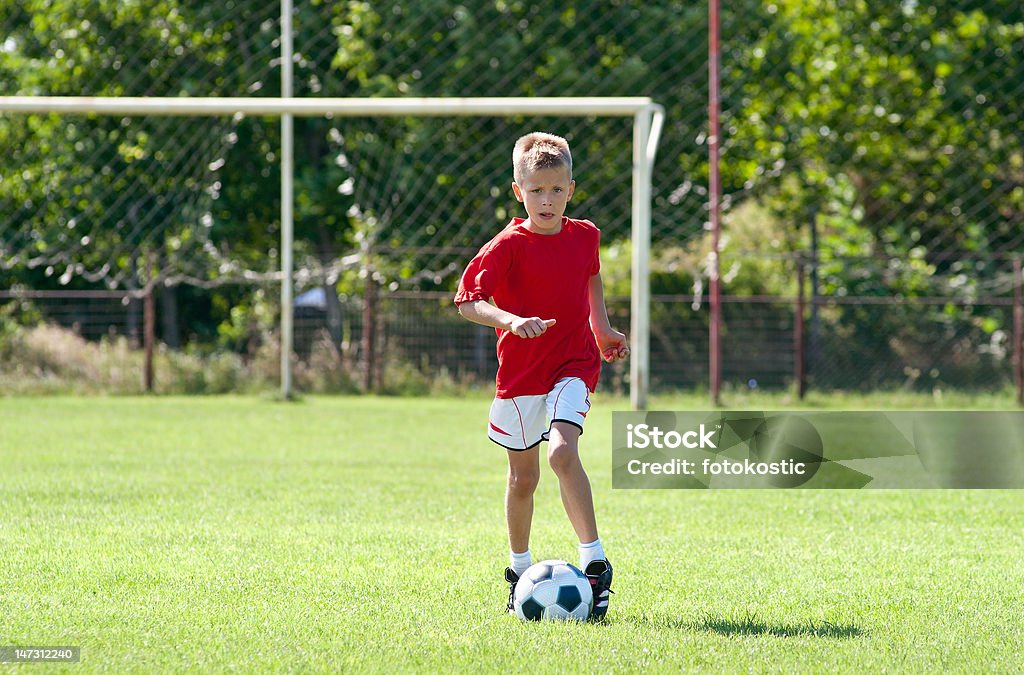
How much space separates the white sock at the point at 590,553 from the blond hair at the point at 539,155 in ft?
4.15

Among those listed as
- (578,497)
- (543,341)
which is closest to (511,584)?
(578,497)

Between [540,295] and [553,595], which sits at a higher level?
[540,295]

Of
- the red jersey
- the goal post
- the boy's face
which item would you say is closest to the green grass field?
the red jersey

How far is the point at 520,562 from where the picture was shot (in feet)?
14.9

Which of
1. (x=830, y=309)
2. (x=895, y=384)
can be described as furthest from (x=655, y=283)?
(x=895, y=384)

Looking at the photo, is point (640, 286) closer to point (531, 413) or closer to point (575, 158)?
point (575, 158)

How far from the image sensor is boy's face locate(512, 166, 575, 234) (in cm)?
430

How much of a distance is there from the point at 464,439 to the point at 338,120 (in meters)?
10.8

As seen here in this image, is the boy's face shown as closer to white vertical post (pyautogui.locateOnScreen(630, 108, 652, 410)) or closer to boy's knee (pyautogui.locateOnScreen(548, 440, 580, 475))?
boy's knee (pyautogui.locateOnScreen(548, 440, 580, 475))

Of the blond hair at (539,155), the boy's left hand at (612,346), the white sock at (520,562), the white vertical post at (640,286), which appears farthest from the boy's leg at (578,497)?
the white vertical post at (640,286)

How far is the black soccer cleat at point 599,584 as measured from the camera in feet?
13.9

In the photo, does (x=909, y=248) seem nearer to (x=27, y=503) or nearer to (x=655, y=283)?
(x=655, y=283)

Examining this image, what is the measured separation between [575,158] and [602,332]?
15048 mm

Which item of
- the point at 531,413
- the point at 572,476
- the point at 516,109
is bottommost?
the point at 572,476
